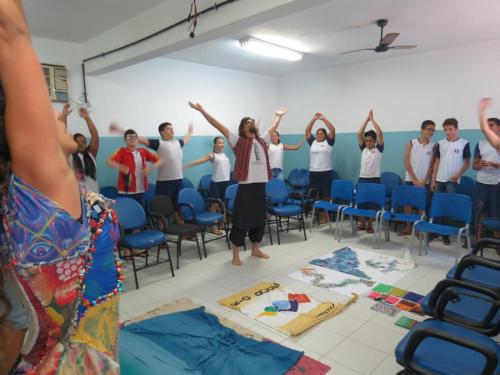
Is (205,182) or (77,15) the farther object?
(205,182)

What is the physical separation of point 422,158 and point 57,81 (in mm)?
5481

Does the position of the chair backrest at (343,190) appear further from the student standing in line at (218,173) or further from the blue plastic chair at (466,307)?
the blue plastic chair at (466,307)

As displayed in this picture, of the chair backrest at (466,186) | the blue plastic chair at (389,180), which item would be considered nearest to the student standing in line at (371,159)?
the blue plastic chair at (389,180)

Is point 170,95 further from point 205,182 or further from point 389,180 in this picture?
point 389,180

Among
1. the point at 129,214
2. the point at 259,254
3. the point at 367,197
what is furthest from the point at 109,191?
the point at 367,197

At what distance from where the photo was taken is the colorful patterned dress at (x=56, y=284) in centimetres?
58

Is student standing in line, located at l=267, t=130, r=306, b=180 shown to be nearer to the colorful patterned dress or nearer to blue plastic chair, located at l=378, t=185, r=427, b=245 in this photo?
blue plastic chair, located at l=378, t=185, r=427, b=245

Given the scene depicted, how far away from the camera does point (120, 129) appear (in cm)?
552

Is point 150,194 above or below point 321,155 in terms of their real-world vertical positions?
below

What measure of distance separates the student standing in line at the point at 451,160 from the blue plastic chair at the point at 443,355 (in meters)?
3.81

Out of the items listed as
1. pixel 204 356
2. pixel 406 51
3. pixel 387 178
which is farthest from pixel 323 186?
pixel 204 356

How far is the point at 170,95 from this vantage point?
6098mm

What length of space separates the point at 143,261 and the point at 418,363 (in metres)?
3.63

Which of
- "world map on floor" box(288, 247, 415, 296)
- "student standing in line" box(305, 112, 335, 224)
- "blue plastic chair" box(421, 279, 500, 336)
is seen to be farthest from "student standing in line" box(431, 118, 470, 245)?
"blue plastic chair" box(421, 279, 500, 336)
